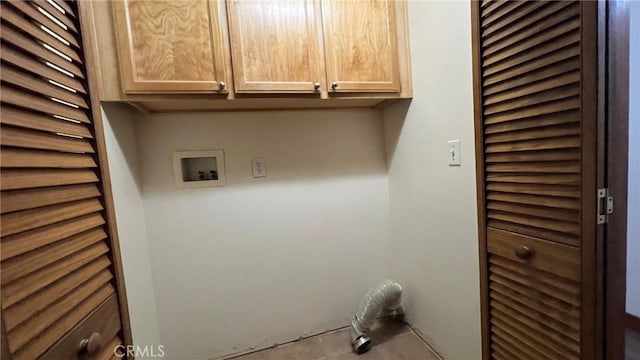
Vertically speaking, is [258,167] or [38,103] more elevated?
[38,103]

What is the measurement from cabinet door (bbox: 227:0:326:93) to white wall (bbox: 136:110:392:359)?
0.37 m

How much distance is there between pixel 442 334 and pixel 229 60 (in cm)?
181

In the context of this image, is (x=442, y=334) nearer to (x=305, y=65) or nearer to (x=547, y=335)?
(x=547, y=335)

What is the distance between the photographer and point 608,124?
2.34 feet

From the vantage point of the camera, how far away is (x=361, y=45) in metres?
→ 1.49

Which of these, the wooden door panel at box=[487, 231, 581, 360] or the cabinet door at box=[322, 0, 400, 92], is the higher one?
the cabinet door at box=[322, 0, 400, 92]

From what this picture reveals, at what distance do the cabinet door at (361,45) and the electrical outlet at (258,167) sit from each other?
617 mm

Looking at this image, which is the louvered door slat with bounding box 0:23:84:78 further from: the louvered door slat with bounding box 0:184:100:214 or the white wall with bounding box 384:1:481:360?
the white wall with bounding box 384:1:481:360

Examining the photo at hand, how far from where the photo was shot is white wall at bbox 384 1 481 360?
49.8 inches

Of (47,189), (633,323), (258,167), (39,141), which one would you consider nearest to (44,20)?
(39,141)

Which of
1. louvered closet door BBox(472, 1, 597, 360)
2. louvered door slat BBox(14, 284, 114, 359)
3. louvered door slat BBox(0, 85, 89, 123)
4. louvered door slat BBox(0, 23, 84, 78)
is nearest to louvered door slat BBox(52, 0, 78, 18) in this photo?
louvered door slat BBox(0, 23, 84, 78)

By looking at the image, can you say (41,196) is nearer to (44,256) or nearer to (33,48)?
(44,256)

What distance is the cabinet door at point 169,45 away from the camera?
118 centimetres

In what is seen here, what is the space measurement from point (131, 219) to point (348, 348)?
4.64 feet
